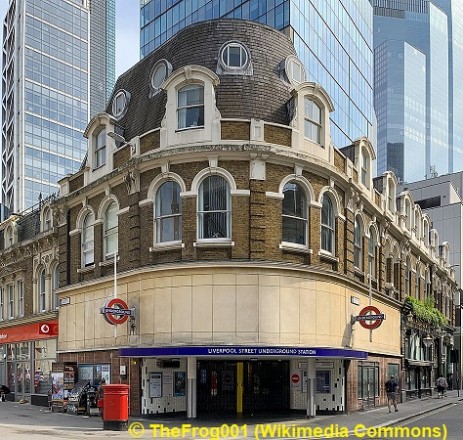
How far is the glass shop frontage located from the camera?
115ft

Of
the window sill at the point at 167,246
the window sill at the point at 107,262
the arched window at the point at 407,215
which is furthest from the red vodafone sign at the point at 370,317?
the arched window at the point at 407,215

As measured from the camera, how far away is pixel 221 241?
24.9m

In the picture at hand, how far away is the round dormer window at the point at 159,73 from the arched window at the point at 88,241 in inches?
239

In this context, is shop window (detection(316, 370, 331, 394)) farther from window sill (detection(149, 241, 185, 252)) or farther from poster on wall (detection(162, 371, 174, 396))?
window sill (detection(149, 241, 185, 252))

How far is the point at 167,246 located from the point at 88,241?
21.6 feet

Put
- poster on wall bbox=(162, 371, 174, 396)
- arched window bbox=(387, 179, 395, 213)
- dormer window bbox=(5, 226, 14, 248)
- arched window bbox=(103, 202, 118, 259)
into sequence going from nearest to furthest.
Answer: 1. poster on wall bbox=(162, 371, 174, 396)
2. arched window bbox=(103, 202, 118, 259)
3. arched window bbox=(387, 179, 395, 213)
4. dormer window bbox=(5, 226, 14, 248)

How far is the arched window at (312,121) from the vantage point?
2700 cm

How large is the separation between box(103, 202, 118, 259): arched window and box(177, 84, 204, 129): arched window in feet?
16.2

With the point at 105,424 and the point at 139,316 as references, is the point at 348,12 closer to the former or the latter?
the point at 139,316

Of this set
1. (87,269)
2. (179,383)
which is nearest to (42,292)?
(87,269)

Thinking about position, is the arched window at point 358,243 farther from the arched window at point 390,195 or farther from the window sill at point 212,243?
the window sill at point 212,243

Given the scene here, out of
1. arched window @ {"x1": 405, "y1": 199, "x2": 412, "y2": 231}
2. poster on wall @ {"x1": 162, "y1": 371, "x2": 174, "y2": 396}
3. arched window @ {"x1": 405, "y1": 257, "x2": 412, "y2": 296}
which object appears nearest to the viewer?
poster on wall @ {"x1": 162, "y1": 371, "x2": 174, "y2": 396}

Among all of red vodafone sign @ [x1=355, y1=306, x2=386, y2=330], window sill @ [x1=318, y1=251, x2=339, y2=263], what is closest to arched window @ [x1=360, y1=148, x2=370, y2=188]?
window sill @ [x1=318, y1=251, x2=339, y2=263]

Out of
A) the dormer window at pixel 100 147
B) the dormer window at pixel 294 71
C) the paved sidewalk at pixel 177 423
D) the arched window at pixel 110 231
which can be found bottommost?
the paved sidewalk at pixel 177 423
